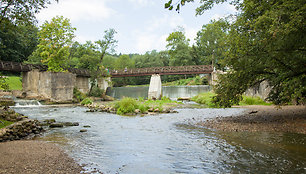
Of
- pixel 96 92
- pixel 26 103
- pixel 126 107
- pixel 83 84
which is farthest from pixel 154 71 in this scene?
pixel 126 107

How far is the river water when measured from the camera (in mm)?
4879

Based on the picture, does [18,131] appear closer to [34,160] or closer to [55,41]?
[34,160]

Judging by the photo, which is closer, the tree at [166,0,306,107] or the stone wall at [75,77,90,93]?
the tree at [166,0,306,107]

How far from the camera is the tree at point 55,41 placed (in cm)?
2895

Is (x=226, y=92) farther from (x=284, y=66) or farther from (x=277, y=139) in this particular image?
(x=277, y=139)

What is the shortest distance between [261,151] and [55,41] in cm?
3009

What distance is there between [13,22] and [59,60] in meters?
23.1

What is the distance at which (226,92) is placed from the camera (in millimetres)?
10094

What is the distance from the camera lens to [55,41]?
97.9 feet

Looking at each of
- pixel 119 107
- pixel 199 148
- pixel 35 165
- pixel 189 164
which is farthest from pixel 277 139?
pixel 119 107

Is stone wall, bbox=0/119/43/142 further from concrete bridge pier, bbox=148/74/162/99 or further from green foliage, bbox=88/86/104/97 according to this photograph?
green foliage, bbox=88/86/104/97

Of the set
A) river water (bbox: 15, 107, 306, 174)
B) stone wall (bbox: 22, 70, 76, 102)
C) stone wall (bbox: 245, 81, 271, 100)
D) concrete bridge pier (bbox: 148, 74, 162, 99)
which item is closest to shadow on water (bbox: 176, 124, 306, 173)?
river water (bbox: 15, 107, 306, 174)

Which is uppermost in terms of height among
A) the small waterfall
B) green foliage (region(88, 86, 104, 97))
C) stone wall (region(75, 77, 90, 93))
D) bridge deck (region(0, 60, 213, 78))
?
bridge deck (region(0, 60, 213, 78))

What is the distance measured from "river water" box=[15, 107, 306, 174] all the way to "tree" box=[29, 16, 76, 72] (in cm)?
2282
